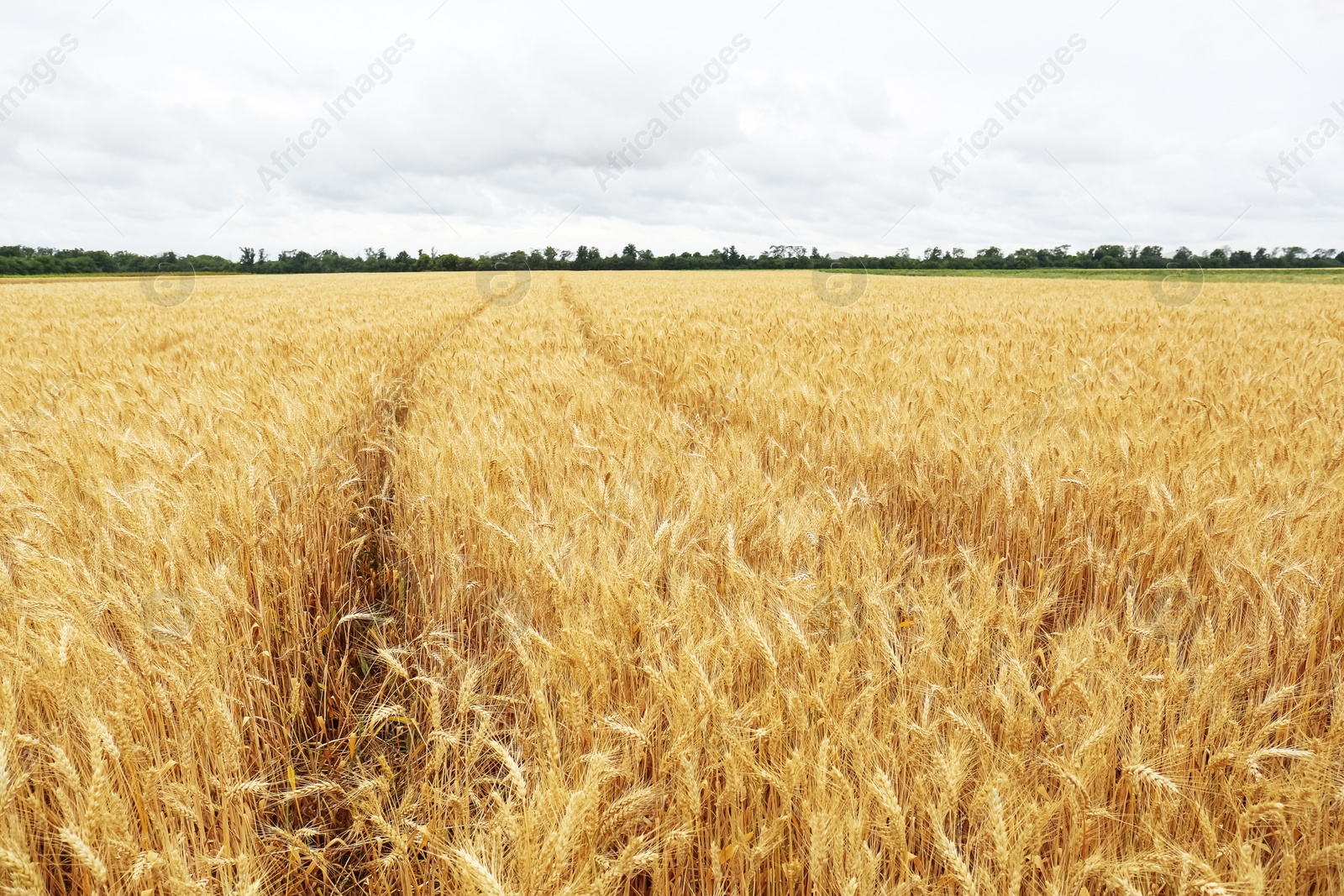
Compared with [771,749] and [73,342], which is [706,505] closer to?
[771,749]

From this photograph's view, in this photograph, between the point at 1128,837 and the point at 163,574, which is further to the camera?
the point at 163,574

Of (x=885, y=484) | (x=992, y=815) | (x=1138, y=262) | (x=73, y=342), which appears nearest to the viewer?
(x=992, y=815)

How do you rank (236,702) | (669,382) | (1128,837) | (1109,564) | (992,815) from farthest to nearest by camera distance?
(669,382), (1109,564), (236,702), (1128,837), (992,815)

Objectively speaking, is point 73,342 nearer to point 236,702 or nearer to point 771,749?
point 236,702

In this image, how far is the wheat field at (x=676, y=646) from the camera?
3.33ft

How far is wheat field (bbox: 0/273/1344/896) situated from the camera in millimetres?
1016

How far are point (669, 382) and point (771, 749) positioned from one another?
3.81m

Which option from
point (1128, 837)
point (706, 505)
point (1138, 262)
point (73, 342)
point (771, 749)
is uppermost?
point (1138, 262)

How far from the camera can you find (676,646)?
149 cm

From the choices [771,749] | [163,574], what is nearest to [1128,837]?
[771,749]

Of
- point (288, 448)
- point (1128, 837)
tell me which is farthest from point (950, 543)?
point (288, 448)

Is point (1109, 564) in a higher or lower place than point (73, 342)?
lower

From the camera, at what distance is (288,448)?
2.70 m

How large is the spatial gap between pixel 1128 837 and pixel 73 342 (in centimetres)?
949
